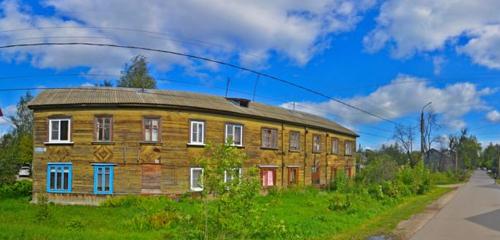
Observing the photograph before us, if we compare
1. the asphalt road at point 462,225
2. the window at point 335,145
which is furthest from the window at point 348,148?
the asphalt road at point 462,225

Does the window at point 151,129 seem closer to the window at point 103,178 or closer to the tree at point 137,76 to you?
the window at point 103,178

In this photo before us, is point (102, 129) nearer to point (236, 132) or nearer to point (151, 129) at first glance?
point (151, 129)

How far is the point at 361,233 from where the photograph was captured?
16734mm

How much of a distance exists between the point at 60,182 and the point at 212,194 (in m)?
20.8

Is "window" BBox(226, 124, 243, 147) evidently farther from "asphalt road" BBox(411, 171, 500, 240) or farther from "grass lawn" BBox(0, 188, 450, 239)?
"asphalt road" BBox(411, 171, 500, 240)

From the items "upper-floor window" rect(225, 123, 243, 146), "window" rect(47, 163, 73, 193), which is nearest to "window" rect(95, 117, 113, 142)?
"window" rect(47, 163, 73, 193)

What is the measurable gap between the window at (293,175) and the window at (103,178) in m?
15.3

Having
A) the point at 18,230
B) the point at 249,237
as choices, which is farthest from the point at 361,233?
→ the point at 18,230

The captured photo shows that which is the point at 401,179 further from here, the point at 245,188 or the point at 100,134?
the point at 245,188

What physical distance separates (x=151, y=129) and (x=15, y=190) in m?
11.6

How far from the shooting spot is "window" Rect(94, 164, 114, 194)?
28.2 m

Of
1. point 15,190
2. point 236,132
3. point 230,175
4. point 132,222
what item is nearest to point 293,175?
point 236,132

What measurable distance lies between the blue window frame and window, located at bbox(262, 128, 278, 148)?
11.6 metres

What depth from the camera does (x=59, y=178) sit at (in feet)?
94.8
